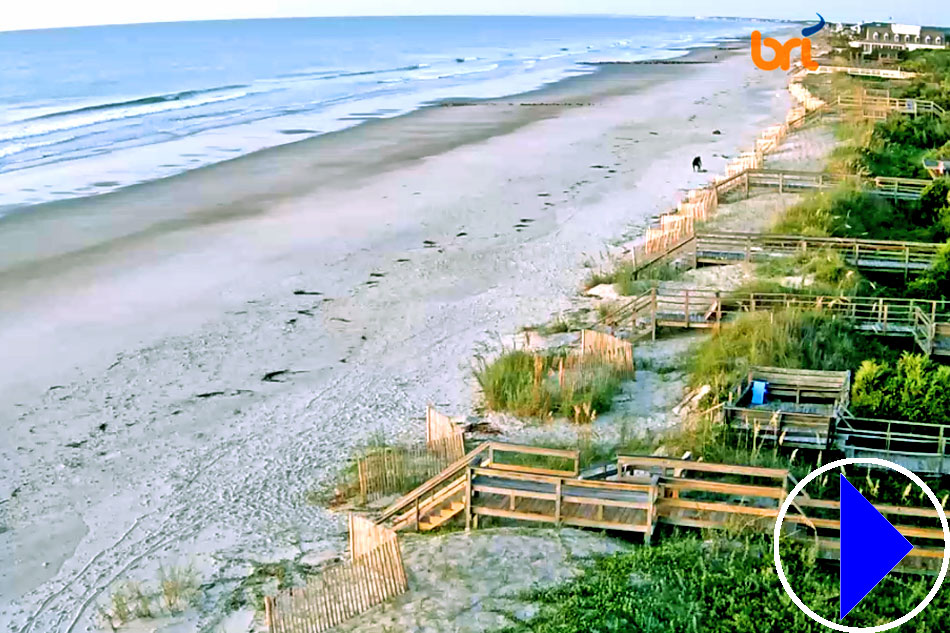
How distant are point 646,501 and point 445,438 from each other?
3537 mm

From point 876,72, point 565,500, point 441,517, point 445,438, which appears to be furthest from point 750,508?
point 876,72

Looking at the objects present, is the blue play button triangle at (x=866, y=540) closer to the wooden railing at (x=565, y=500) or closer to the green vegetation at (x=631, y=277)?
the wooden railing at (x=565, y=500)

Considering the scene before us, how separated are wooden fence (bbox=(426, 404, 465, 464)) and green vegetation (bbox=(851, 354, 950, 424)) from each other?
221 inches

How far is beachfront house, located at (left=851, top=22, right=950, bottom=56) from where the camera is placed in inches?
3056

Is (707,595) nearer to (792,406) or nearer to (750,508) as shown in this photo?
(750,508)

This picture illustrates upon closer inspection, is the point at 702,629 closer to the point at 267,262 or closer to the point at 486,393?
the point at 486,393

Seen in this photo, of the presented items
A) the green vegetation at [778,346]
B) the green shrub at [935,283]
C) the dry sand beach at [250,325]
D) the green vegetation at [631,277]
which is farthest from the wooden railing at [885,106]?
the green vegetation at [778,346]

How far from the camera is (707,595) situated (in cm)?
905

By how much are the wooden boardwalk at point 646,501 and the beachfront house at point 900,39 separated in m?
71.2

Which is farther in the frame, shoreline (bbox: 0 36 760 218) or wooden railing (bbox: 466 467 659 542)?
shoreline (bbox: 0 36 760 218)

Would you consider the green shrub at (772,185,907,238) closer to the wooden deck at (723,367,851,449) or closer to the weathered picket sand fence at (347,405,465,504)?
the wooden deck at (723,367,851,449)

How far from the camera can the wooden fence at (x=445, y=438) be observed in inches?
520

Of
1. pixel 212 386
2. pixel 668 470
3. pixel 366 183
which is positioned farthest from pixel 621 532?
pixel 366 183

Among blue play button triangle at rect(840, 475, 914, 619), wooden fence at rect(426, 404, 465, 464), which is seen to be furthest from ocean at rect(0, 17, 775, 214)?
blue play button triangle at rect(840, 475, 914, 619)
